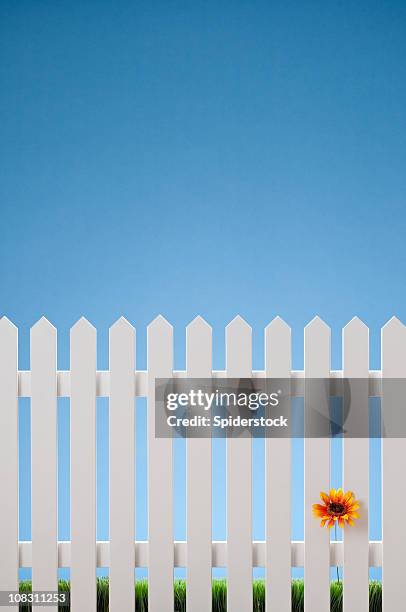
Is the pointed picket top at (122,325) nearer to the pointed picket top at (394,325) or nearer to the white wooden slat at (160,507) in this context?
the white wooden slat at (160,507)

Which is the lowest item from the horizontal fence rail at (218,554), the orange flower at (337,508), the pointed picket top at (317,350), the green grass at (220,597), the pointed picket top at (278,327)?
the green grass at (220,597)

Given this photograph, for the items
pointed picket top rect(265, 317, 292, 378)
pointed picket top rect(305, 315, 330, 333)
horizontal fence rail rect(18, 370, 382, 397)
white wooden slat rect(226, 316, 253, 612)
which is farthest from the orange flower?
pointed picket top rect(305, 315, 330, 333)

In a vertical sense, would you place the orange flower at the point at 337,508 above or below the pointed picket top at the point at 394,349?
below

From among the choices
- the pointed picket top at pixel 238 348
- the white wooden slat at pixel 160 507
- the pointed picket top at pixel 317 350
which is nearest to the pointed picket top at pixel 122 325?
the white wooden slat at pixel 160 507

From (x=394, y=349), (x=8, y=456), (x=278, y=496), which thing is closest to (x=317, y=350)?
(x=394, y=349)

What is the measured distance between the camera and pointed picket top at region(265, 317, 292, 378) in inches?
119

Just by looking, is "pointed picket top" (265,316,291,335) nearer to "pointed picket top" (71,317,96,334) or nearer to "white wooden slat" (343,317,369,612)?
"white wooden slat" (343,317,369,612)

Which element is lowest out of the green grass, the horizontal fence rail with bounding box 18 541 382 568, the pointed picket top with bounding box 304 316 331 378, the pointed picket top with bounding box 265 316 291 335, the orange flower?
the green grass

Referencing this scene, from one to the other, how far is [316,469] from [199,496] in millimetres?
490

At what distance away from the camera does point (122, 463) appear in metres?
3.06

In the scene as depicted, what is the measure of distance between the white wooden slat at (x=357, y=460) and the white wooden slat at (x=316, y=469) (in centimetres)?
8

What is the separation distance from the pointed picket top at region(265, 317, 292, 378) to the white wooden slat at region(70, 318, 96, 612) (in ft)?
2.35

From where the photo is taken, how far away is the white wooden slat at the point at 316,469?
3045 mm

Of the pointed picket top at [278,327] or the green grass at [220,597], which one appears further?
the green grass at [220,597]
